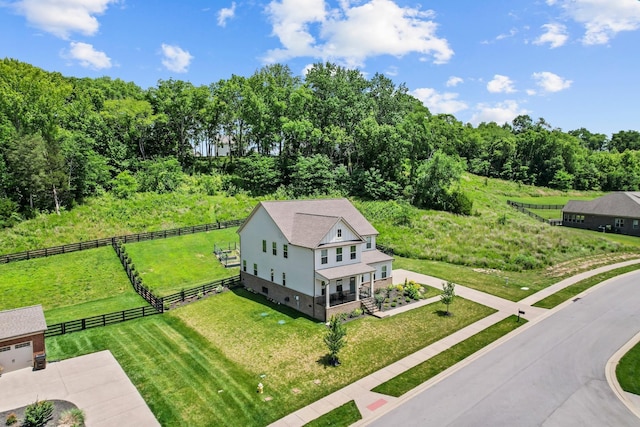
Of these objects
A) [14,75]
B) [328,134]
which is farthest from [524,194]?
[14,75]

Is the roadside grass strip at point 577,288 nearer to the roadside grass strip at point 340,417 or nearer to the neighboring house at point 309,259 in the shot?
the neighboring house at point 309,259

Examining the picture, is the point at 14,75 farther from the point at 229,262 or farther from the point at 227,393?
the point at 227,393

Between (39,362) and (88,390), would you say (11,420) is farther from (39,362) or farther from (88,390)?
(39,362)

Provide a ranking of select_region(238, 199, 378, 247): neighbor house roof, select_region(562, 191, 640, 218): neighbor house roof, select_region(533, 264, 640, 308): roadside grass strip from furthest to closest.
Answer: select_region(562, 191, 640, 218): neighbor house roof, select_region(533, 264, 640, 308): roadside grass strip, select_region(238, 199, 378, 247): neighbor house roof

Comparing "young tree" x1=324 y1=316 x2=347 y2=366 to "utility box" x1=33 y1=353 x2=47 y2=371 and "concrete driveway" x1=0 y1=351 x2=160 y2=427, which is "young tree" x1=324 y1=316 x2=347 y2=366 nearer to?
"concrete driveway" x1=0 y1=351 x2=160 y2=427

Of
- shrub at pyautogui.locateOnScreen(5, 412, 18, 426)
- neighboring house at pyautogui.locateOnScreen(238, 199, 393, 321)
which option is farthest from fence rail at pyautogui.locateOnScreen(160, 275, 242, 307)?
shrub at pyautogui.locateOnScreen(5, 412, 18, 426)

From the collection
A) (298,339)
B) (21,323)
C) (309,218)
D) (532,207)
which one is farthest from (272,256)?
(532,207)
